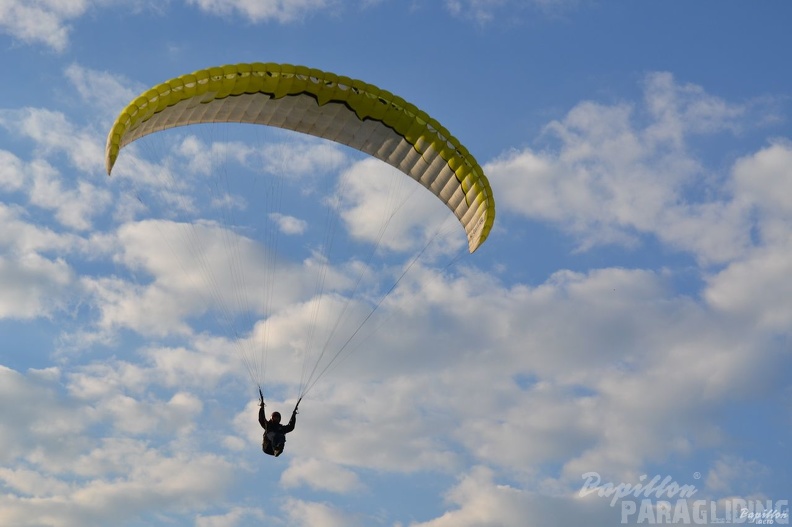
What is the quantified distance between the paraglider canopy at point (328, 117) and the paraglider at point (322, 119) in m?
0.02

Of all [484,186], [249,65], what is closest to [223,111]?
[249,65]

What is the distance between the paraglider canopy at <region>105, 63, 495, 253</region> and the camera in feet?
102

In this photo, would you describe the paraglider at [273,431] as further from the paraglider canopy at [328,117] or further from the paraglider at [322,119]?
the paraglider canopy at [328,117]

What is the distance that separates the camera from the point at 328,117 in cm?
3350

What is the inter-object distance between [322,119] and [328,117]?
21cm

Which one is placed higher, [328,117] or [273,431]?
[328,117]

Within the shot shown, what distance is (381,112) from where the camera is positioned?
109 feet

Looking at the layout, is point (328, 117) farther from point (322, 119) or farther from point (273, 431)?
point (273, 431)

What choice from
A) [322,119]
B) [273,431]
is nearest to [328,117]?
[322,119]

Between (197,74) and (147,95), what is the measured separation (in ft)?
4.19

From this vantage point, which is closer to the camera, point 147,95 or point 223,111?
point 147,95

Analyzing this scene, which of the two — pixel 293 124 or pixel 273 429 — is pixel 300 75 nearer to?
pixel 293 124

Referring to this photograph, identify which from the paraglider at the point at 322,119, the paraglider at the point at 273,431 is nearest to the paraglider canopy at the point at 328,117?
the paraglider at the point at 322,119

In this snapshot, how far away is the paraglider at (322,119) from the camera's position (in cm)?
3102
